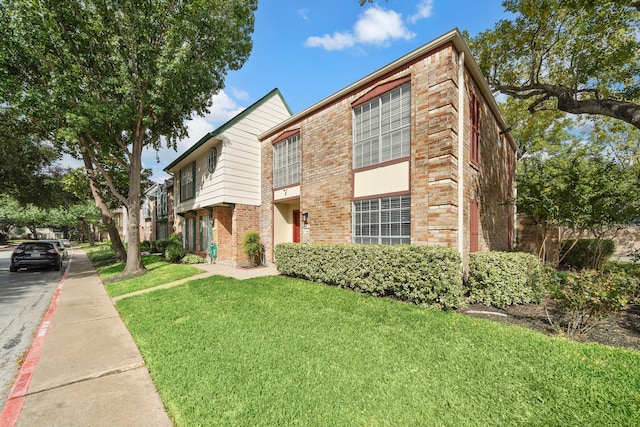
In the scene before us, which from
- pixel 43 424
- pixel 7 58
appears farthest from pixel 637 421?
pixel 7 58

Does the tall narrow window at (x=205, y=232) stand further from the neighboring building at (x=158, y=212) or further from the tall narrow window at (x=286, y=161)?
the neighboring building at (x=158, y=212)

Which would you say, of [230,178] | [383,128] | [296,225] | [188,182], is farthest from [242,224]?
[383,128]

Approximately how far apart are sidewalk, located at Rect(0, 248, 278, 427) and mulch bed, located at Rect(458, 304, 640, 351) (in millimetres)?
5766

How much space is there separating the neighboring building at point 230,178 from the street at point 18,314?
6.34 meters

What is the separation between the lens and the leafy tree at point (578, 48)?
7973mm

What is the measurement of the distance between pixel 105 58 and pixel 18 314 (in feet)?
28.2

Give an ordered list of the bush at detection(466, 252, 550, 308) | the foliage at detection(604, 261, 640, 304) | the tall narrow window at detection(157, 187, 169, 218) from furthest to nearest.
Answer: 1. the tall narrow window at detection(157, 187, 169, 218)
2. the bush at detection(466, 252, 550, 308)
3. the foliage at detection(604, 261, 640, 304)

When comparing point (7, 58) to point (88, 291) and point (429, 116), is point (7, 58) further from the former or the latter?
point (429, 116)

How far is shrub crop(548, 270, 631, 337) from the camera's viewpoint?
14.0ft

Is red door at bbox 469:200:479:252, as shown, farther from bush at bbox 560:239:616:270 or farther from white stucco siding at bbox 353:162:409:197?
bush at bbox 560:239:616:270

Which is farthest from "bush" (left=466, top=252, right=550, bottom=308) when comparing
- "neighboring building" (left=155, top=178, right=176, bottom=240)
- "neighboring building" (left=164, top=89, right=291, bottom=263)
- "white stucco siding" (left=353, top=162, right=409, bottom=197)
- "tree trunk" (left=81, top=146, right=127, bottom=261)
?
"neighboring building" (left=155, top=178, right=176, bottom=240)

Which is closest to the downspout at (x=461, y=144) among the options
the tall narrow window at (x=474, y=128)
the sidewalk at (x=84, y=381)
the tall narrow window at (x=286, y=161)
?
the tall narrow window at (x=474, y=128)

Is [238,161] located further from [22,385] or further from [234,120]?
[22,385]

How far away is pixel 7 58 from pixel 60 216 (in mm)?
45056
